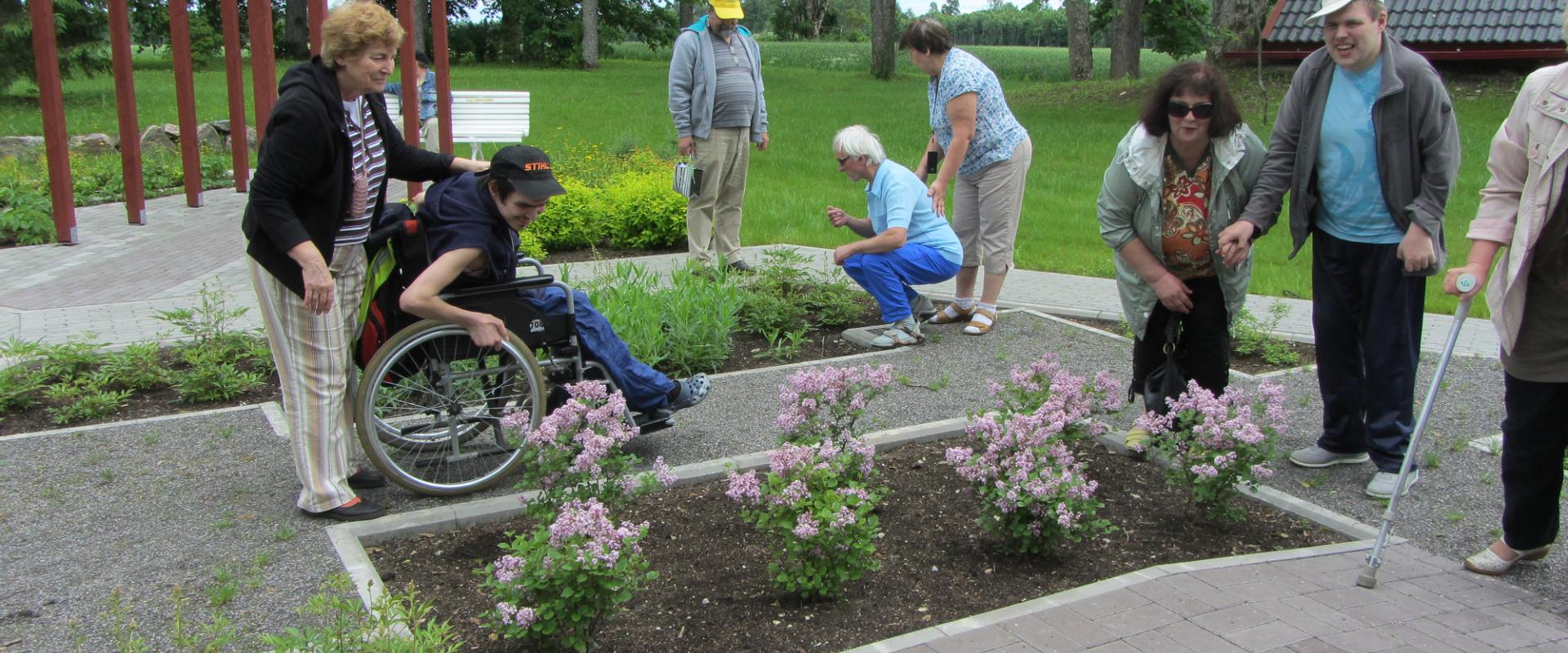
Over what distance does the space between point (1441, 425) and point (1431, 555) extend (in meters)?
1.70

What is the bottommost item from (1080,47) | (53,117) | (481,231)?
(481,231)

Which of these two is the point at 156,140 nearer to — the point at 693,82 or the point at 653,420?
the point at 693,82

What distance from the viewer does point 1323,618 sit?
348 cm

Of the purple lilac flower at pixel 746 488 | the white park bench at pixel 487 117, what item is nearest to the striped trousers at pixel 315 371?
the purple lilac flower at pixel 746 488

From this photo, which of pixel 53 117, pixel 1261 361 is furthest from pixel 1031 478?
pixel 53 117

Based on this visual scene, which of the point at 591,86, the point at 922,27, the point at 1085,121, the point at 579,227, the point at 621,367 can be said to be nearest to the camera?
the point at 621,367

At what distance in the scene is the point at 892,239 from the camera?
256 inches

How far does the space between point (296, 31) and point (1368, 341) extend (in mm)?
38678

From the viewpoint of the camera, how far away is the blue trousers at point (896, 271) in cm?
668

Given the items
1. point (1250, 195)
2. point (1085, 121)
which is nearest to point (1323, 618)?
point (1250, 195)

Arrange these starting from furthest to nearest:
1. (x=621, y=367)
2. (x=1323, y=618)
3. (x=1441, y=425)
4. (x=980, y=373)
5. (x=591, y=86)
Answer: (x=591, y=86) → (x=980, y=373) → (x=1441, y=425) → (x=621, y=367) → (x=1323, y=618)

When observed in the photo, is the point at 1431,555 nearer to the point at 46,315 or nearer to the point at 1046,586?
the point at 1046,586

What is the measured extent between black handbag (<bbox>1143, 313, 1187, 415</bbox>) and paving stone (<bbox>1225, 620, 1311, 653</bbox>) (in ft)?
4.98

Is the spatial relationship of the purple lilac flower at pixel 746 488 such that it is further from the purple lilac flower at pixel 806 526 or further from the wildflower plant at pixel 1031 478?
the wildflower plant at pixel 1031 478
